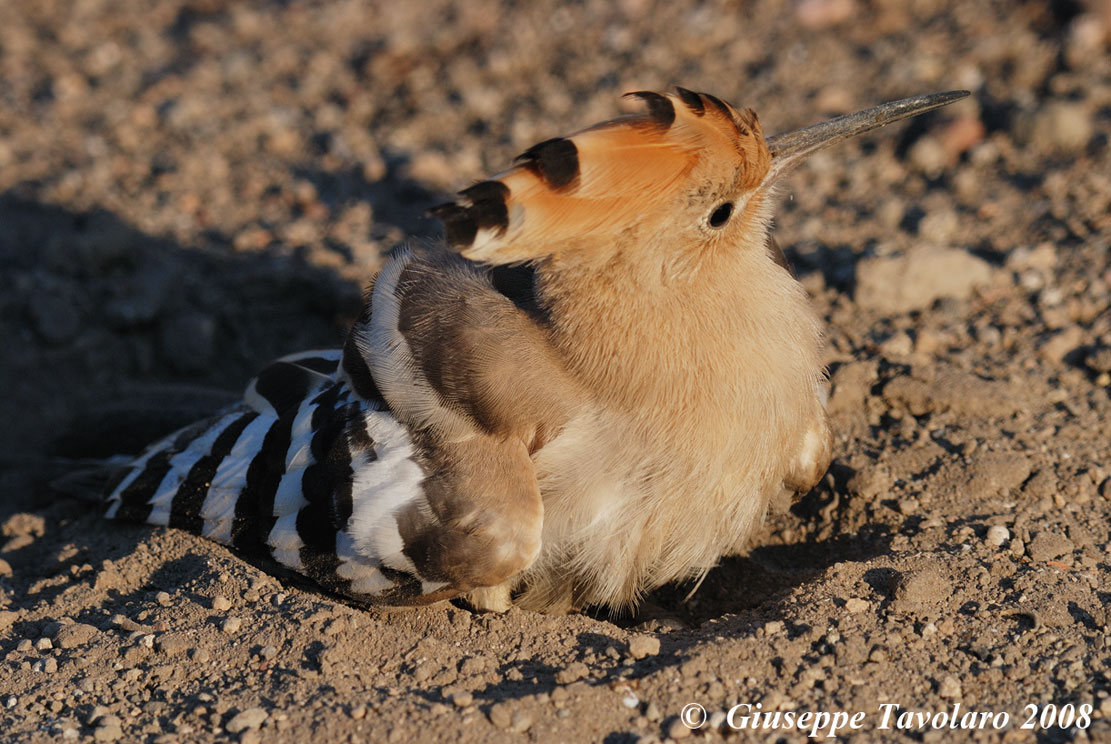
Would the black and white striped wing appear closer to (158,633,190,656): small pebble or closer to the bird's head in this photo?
(158,633,190,656): small pebble

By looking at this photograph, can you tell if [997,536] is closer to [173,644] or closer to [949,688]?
[949,688]

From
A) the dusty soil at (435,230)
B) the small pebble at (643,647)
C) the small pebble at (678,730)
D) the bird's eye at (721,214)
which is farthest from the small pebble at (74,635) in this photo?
the bird's eye at (721,214)

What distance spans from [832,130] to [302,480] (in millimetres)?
1911

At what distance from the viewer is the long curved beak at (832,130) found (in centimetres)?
346

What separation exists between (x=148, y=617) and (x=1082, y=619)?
8.62 ft

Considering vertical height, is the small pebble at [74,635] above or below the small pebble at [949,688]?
below

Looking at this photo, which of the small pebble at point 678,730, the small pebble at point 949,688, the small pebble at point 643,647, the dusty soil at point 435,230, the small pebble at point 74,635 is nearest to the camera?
the small pebble at point 678,730

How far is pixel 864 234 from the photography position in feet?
17.3

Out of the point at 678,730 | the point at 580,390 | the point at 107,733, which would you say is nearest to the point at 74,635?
the point at 107,733

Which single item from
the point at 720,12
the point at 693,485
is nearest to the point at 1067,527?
the point at 693,485

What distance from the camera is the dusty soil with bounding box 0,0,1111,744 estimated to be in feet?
10.0

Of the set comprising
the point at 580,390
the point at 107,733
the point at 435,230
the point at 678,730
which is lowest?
the point at 107,733

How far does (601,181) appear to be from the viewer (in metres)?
3.04

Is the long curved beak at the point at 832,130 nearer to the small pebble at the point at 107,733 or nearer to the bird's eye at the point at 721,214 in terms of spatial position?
the bird's eye at the point at 721,214
